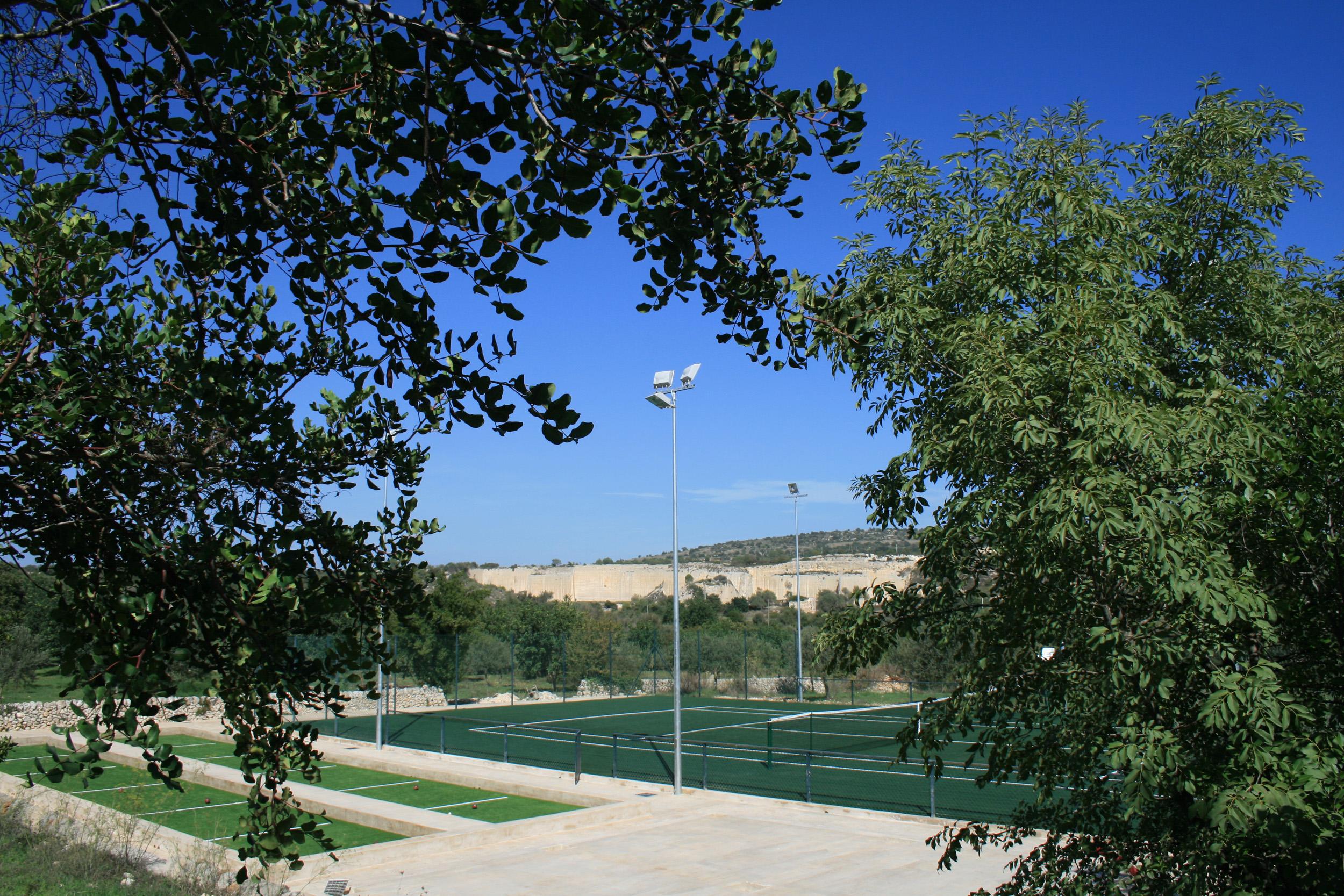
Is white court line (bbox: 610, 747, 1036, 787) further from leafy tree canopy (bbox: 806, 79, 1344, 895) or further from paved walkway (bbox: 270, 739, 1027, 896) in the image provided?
leafy tree canopy (bbox: 806, 79, 1344, 895)

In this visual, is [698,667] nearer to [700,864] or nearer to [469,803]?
[469,803]

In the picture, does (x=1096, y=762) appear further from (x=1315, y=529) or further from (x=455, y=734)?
(x=455, y=734)

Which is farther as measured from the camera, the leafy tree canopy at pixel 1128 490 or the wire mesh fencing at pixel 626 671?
the wire mesh fencing at pixel 626 671

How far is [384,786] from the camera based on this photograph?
20.6m

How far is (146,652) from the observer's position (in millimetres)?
2830

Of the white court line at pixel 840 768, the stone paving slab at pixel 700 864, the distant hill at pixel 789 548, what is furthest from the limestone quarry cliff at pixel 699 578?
the stone paving slab at pixel 700 864

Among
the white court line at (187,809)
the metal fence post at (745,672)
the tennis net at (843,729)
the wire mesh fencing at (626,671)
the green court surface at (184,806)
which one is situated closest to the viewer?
the green court surface at (184,806)

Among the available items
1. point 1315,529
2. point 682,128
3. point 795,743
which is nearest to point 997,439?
point 1315,529

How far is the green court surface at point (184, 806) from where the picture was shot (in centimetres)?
1485

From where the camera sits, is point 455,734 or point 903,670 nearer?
point 455,734

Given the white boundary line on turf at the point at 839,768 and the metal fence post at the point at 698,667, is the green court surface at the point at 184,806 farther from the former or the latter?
the metal fence post at the point at 698,667

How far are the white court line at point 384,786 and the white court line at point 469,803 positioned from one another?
2128 mm

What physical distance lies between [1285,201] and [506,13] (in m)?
4.89

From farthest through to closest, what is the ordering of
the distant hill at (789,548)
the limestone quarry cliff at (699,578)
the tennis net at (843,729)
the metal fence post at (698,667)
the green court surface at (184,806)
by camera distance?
the distant hill at (789,548) < the limestone quarry cliff at (699,578) < the metal fence post at (698,667) < the tennis net at (843,729) < the green court surface at (184,806)
